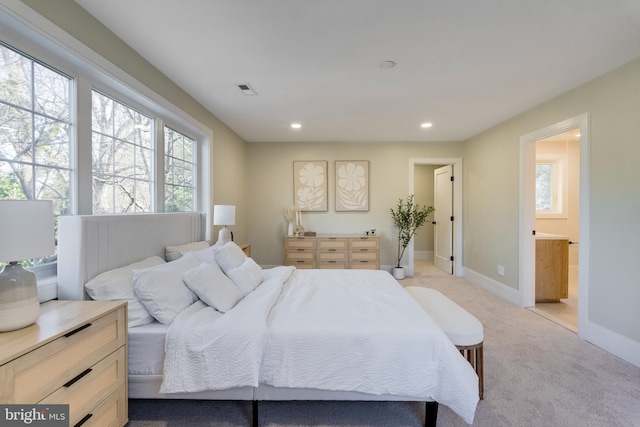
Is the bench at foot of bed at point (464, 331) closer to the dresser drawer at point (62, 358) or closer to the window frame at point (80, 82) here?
the dresser drawer at point (62, 358)

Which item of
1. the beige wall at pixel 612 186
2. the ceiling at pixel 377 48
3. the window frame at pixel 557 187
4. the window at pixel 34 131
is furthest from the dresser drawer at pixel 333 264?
the window frame at pixel 557 187

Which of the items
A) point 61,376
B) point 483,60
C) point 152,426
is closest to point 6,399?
point 61,376

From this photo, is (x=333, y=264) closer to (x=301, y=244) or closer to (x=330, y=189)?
(x=301, y=244)

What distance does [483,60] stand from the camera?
2221mm

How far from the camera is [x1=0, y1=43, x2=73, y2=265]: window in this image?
55.8 inches

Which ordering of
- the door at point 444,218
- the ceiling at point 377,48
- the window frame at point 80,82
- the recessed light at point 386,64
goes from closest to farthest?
the window frame at point 80,82, the ceiling at point 377,48, the recessed light at point 386,64, the door at point 444,218

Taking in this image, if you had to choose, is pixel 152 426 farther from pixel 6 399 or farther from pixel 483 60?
pixel 483 60

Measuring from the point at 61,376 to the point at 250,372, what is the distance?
2.62 feet

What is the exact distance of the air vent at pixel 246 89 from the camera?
271cm

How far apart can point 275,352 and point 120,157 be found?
6.50ft

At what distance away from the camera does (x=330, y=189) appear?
16.6 feet

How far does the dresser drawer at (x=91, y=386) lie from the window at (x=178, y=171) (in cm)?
163

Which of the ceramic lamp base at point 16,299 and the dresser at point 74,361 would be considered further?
the ceramic lamp base at point 16,299

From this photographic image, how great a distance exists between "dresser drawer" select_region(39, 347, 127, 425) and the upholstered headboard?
1.61ft
